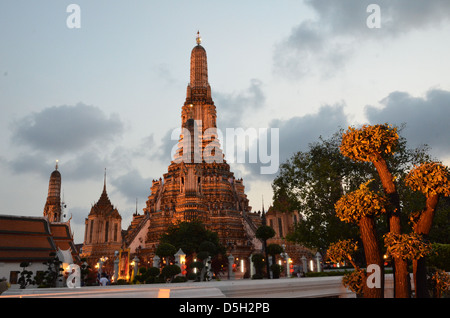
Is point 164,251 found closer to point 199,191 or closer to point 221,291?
point 221,291

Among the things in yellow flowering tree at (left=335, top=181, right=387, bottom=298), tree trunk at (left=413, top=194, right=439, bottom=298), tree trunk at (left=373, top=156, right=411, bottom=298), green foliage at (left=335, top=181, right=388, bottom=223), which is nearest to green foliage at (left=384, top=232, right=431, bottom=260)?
tree trunk at (left=373, top=156, right=411, bottom=298)

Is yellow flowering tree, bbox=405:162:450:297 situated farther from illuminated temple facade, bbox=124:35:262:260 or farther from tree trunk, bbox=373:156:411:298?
illuminated temple facade, bbox=124:35:262:260

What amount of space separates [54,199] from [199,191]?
37.0 metres

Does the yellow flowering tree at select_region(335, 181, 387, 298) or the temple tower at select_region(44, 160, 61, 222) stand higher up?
the temple tower at select_region(44, 160, 61, 222)

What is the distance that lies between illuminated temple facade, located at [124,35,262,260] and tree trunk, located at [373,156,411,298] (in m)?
50.9

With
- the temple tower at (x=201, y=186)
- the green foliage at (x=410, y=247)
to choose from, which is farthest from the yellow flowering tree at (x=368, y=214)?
the temple tower at (x=201, y=186)

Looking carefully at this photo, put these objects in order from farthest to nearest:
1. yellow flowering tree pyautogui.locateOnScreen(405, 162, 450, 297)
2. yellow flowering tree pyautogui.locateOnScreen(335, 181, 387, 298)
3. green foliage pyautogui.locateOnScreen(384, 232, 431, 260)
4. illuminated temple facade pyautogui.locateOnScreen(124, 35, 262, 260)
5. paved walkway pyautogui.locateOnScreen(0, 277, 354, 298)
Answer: illuminated temple facade pyautogui.locateOnScreen(124, 35, 262, 260), yellow flowering tree pyautogui.locateOnScreen(335, 181, 387, 298), yellow flowering tree pyautogui.locateOnScreen(405, 162, 450, 297), green foliage pyautogui.locateOnScreen(384, 232, 431, 260), paved walkway pyautogui.locateOnScreen(0, 277, 354, 298)

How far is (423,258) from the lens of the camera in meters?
7.55

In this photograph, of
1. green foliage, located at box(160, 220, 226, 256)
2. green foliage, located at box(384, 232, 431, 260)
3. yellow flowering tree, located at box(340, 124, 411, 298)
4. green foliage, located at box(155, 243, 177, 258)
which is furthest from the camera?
green foliage, located at box(160, 220, 226, 256)

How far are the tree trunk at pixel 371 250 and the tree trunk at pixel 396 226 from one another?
31cm

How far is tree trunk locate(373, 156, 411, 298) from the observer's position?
7.37 m

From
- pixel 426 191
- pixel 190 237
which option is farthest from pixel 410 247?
pixel 190 237
